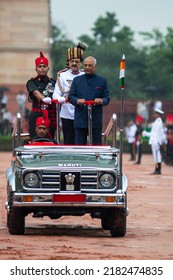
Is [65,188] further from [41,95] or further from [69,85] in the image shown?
[69,85]

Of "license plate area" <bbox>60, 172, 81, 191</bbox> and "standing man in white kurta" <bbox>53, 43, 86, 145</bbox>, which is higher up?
"standing man in white kurta" <bbox>53, 43, 86, 145</bbox>

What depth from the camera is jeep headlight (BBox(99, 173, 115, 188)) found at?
60.4 feet

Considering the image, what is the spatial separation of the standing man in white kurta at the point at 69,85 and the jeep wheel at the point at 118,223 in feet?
7.16

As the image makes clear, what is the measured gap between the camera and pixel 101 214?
18828 millimetres

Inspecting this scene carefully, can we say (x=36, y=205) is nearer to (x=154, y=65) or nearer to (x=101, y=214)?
(x=101, y=214)

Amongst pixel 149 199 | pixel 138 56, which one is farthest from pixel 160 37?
pixel 149 199

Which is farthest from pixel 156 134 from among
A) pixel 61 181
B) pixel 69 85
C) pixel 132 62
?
pixel 132 62

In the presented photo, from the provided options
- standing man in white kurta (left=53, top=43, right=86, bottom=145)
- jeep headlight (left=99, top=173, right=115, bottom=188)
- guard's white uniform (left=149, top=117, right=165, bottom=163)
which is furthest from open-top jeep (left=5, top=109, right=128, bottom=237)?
guard's white uniform (left=149, top=117, right=165, bottom=163)

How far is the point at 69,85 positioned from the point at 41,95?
45cm

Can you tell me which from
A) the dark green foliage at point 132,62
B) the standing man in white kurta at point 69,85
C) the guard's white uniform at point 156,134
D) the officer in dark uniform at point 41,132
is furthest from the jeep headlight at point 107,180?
the dark green foliage at point 132,62

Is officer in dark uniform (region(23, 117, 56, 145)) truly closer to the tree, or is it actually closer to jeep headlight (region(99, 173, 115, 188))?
jeep headlight (region(99, 173, 115, 188))

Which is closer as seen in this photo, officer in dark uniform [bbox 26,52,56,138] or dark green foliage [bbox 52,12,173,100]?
officer in dark uniform [bbox 26,52,56,138]

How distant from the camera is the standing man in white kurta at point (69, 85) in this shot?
2052 cm

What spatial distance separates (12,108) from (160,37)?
Result: 3072 centimetres
